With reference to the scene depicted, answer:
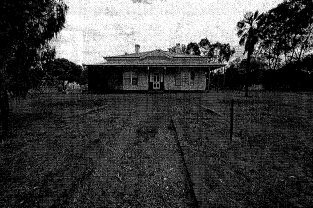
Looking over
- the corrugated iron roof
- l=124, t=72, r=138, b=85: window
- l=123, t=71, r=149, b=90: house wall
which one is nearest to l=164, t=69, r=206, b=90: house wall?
the corrugated iron roof

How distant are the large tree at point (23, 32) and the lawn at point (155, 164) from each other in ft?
6.19

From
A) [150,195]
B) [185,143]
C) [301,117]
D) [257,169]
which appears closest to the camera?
[150,195]

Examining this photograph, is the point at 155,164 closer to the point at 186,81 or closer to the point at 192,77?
the point at 186,81

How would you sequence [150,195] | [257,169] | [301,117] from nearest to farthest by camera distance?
[150,195] → [257,169] → [301,117]

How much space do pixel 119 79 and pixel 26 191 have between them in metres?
20.4

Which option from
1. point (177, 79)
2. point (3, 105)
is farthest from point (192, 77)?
point (3, 105)

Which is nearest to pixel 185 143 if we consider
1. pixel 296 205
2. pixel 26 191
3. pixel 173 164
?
pixel 173 164

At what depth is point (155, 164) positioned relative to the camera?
4.54m

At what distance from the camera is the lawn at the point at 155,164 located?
3.41 m

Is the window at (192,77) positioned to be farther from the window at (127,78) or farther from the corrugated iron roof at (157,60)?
the window at (127,78)

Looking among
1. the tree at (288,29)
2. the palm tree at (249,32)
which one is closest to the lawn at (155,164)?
the palm tree at (249,32)

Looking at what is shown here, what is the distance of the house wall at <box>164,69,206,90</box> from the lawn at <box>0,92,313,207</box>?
1581 centimetres

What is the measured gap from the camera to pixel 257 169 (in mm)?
4281

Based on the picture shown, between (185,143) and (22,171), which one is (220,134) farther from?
(22,171)
